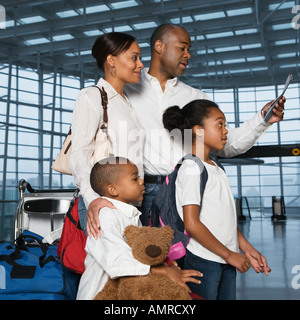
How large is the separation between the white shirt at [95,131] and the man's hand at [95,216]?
84 millimetres

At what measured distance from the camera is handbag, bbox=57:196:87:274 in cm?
203

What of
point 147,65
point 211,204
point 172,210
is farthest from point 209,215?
point 147,65

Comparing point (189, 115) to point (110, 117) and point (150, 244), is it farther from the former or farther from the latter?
point (150, 244)

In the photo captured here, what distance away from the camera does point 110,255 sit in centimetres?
164

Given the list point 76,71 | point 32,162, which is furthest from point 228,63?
point 32,162

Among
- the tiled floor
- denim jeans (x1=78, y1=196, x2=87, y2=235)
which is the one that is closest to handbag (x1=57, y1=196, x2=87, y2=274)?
denim jeans (x1=78, y1=196, x2=87, y2=235)

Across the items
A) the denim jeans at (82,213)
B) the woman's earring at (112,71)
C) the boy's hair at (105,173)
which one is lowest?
the denim jeans at (82,213)

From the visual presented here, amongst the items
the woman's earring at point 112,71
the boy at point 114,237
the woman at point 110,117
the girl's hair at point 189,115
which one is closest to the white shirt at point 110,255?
the boy at point 114,237

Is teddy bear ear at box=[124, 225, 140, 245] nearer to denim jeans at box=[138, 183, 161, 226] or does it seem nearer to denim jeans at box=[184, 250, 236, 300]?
denim jeans at box=[184, 250, 236, 300]

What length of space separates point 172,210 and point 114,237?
42 centimetres

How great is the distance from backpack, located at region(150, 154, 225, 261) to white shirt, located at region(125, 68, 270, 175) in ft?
0.78

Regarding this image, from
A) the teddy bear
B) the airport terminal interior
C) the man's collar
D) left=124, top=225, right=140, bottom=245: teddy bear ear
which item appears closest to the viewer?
the teddy bear

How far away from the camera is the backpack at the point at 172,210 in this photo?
6.28 ft

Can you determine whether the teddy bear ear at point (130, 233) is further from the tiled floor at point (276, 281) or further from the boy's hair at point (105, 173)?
the tiled floor at point (276, 281)
